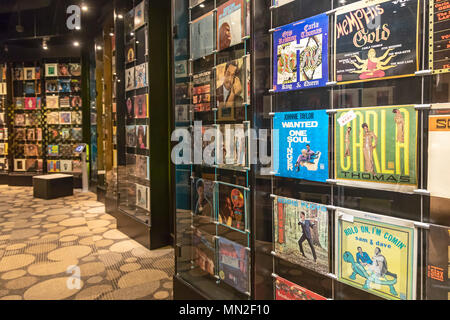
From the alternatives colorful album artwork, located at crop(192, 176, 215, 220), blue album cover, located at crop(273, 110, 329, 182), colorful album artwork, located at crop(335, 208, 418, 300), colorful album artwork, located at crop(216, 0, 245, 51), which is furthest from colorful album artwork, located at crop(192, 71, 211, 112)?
colorful album artwork, located at crop(335, 208, 418, 300)

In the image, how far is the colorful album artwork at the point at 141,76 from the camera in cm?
361

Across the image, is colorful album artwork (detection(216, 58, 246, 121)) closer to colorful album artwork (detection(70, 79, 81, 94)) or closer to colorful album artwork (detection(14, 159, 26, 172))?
colorful album artwork (detection(70, 79, 81, 94))

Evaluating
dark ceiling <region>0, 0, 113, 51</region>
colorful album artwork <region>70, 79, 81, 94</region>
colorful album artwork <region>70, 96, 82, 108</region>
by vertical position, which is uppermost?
dark ceiling <region>0, 0, 113, 51</region>

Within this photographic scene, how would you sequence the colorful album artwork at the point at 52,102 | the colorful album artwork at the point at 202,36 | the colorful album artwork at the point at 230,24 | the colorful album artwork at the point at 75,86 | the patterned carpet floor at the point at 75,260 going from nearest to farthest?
the colorful album artwork at the point at 230,24 → the colorful album artwork at the point at 202,36 → the patterned carpet floor at the point at 75,260 → the colorful album artwork at the point at 75,86 → the colorful album artwork at the point at 52,102

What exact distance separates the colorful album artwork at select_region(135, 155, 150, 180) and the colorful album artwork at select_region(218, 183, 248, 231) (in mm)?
1707

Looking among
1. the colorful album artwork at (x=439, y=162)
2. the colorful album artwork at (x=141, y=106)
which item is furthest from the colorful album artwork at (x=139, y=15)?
the colorful album artwork at (x=439, y=162)

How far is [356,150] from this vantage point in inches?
55.6

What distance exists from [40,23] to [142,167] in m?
5.60

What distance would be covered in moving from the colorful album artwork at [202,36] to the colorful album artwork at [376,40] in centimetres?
96

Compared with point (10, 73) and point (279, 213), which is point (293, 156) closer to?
point (279, 213)

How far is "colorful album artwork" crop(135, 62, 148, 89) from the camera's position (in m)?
3.61

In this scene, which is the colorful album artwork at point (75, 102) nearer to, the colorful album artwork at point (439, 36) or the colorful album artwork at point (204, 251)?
the colorful album artwork at point (204, 251)

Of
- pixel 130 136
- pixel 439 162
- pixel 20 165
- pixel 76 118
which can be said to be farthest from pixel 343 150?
pixel 20 165

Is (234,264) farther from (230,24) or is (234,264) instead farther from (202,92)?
(230,24)
